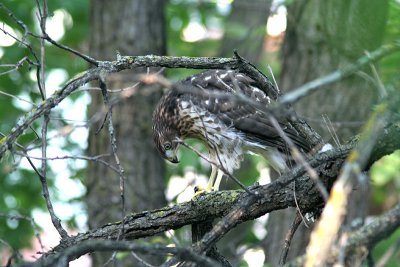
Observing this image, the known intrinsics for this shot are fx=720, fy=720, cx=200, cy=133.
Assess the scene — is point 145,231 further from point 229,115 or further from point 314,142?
point 229,115

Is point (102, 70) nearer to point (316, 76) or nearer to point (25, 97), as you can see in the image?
point (316, 76)

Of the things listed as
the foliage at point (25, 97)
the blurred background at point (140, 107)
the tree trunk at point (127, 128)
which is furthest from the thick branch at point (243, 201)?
the foliage at point (25, 97)

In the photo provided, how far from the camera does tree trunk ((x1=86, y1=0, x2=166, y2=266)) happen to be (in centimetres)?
733

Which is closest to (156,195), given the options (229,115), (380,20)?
(229,115)

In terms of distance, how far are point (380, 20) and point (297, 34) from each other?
381 centimetres

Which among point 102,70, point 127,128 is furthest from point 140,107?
point 102,70

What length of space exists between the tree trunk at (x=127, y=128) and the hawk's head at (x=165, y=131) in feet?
3.24

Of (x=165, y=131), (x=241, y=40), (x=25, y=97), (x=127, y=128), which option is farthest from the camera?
(x=241, y=40)

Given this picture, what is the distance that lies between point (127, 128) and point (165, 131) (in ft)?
4.29

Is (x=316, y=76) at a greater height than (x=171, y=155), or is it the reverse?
(x=316, y=76)

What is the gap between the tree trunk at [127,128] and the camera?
7.33m

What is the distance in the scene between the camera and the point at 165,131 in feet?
20.5

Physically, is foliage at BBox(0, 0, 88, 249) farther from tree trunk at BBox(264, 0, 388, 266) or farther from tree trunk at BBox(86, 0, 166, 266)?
tree trunk at BBox(264, 0, 388, 266)

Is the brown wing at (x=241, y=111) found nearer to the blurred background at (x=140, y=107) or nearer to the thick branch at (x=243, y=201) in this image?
the blurred background at (x=140, y=107)
